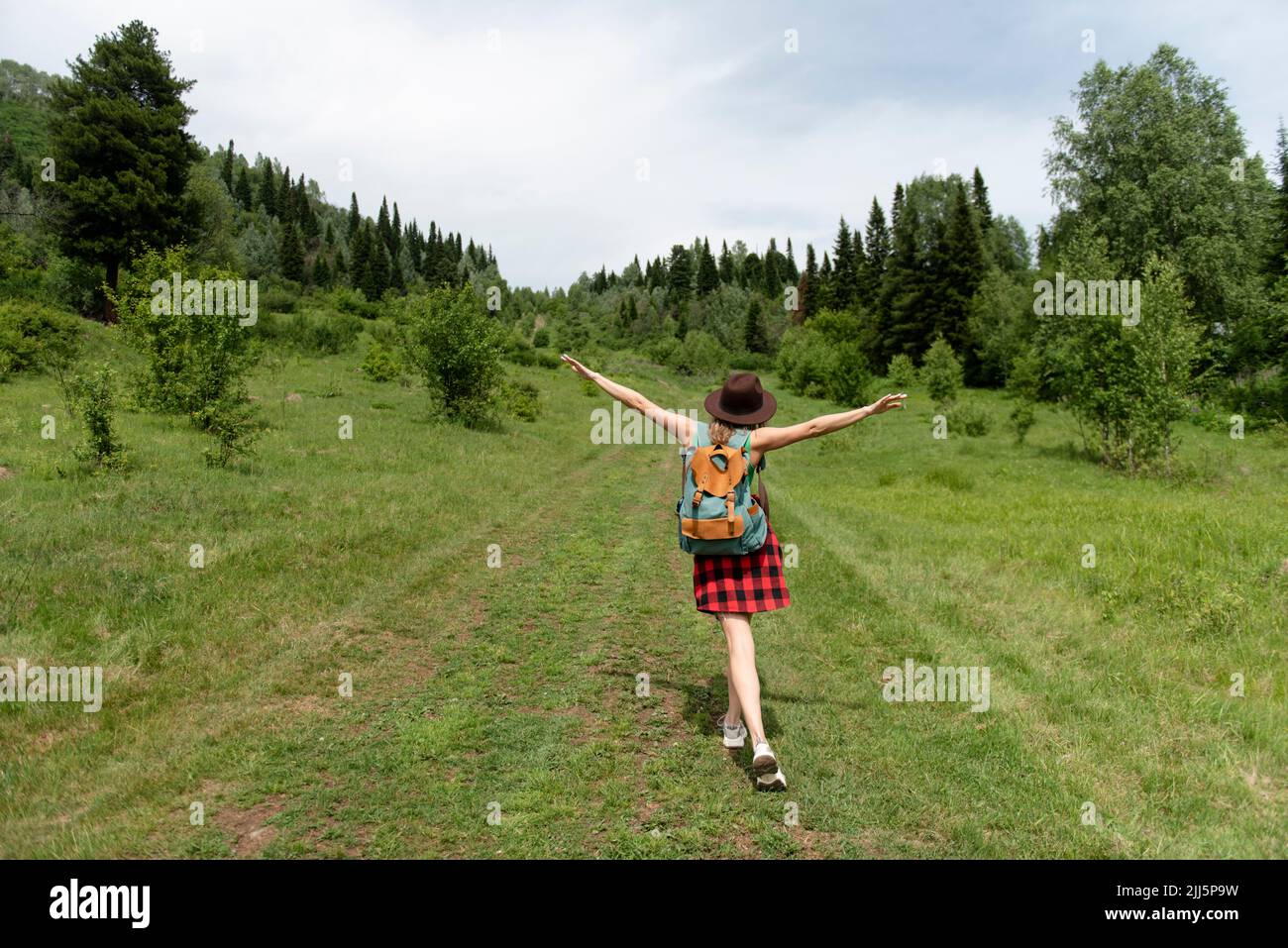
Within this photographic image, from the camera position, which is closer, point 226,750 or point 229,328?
point 226,750

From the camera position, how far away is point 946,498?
18141 mm

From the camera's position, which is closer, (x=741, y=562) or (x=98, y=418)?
(x=741, y=562)

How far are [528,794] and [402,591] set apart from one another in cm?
523

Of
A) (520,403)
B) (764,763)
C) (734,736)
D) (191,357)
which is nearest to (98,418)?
(191,357)

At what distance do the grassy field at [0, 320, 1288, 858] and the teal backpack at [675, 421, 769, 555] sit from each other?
1616mm

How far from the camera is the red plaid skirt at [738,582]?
5.24 metres

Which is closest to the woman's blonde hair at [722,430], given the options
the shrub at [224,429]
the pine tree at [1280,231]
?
the shrub at [224,429]

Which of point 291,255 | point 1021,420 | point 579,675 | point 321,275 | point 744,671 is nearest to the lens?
point 744,671

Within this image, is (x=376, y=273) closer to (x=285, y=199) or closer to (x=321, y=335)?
(x=285, y=199)

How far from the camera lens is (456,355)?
984 inches

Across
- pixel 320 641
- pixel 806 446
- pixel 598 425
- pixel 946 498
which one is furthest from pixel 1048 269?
pixel 320 641

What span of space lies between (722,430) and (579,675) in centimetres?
302

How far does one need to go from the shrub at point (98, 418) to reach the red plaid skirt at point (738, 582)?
11434mm
